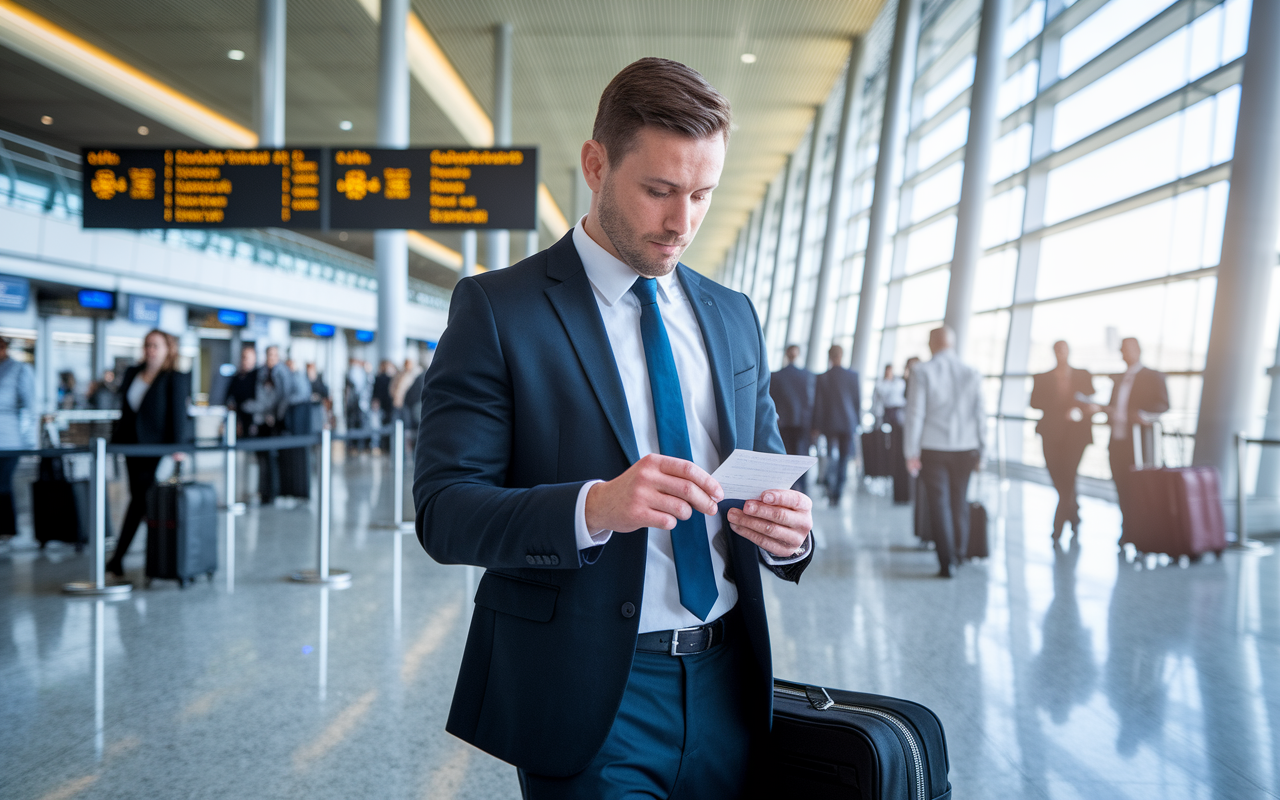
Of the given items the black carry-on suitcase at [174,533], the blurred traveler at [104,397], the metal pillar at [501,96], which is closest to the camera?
the black carry-on suitcase at [174,533]

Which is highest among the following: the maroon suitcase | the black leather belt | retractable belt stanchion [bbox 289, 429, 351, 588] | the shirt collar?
the shirt collar

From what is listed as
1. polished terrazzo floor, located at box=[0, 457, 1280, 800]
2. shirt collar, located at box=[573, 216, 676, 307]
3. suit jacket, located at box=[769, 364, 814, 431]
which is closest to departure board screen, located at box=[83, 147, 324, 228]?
polished terrazzo floor, located at box=[0, 457, 1280, 800]

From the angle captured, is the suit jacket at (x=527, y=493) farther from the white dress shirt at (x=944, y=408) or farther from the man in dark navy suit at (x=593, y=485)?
the white dress shirt at (x=944, y=408)

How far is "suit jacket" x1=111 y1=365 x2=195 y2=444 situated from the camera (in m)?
6.54

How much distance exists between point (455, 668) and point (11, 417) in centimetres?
614

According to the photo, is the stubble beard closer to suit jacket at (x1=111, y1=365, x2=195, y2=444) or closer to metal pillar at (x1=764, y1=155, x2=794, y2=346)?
suit jacket at (x1=111, y1=365, x2=195, y2=444)

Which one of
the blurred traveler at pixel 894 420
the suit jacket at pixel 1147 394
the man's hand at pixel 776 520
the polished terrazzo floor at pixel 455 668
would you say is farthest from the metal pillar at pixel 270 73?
the man's hand at pixel 776 520

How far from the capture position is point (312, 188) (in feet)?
31.7

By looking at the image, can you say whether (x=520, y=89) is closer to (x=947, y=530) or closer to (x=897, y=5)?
(x=897, y=5)

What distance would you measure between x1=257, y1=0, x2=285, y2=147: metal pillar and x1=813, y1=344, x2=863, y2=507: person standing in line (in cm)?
828

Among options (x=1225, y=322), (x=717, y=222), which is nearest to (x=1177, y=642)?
(x=1225, y=322)

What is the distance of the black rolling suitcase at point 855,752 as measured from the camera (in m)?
1.44

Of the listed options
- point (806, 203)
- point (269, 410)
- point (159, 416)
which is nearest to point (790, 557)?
point (159, 416)

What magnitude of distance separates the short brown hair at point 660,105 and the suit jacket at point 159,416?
6.29m
